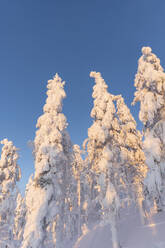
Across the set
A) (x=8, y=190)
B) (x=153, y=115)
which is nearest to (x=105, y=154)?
(x=153, y=115)

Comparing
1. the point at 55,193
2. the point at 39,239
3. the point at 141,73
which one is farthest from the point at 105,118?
the point at 39,239

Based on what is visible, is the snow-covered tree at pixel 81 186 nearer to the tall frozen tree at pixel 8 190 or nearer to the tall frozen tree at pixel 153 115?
the tall frozen tree at pixel 8 190

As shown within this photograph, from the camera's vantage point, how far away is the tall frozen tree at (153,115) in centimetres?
1008

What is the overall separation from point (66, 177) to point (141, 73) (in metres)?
10.0

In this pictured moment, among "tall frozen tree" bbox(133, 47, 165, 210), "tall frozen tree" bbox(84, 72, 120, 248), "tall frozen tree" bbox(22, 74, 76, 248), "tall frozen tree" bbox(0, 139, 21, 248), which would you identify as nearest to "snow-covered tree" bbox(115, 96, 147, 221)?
"tall frozen tree" bbox(84, 72, 120, 248)

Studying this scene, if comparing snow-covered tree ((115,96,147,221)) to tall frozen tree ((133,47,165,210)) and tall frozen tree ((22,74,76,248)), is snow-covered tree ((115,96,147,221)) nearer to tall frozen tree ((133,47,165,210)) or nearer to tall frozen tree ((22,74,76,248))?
tall frozen tree ((133,47,165,210))

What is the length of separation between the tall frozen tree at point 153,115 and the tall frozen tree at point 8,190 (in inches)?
473

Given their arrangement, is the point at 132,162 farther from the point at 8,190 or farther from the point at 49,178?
the point at 8,190

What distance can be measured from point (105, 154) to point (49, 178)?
477cm

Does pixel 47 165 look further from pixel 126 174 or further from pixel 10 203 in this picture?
pixel 126 174

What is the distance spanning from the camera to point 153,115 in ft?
36.3

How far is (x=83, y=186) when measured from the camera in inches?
1331

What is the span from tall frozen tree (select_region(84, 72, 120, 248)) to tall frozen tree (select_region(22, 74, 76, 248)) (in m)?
2.37

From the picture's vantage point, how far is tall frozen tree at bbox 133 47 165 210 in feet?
33.1
